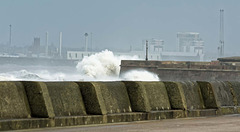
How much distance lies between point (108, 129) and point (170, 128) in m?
0.95

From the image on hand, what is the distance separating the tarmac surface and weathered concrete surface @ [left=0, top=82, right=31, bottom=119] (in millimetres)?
387

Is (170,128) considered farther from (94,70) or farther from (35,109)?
(94,70)

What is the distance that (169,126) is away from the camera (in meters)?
10.6

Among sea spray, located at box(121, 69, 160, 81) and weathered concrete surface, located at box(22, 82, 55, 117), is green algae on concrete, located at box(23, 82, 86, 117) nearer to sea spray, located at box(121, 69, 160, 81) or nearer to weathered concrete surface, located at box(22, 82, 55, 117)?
weathered concrete surface, located at box(22, 82, 55, 117)

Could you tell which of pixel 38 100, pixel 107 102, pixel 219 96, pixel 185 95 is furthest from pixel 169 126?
pixel 219 96

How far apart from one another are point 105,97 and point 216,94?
10.8 feet

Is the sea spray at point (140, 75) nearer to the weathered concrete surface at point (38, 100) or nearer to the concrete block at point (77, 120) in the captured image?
the concrete block at point (77, 120)

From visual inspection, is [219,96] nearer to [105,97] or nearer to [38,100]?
[105,97]

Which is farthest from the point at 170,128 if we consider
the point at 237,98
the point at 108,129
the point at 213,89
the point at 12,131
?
the point at 237,98

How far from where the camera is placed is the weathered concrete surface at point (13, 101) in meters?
9.87

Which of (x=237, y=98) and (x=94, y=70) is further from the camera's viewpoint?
(x=94, y=70)

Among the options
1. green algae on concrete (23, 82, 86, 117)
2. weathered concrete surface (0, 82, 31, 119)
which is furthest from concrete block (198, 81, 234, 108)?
weathered concrete surface (0, 82, 31, 119)

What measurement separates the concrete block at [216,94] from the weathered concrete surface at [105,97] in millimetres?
2330

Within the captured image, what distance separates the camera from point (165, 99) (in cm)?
→ 1268
